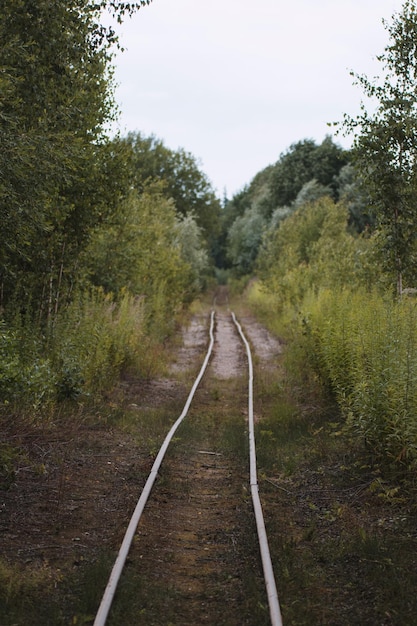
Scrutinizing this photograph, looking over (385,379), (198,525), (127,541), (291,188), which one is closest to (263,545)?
(198,525)

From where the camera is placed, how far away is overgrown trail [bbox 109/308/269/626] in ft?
15.4

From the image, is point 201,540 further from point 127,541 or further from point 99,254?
point 99,254

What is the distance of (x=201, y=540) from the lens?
607 cm

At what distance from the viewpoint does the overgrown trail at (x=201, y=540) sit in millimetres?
4699

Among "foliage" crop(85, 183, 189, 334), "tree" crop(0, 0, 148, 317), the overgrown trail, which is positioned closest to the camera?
the overgrown trail

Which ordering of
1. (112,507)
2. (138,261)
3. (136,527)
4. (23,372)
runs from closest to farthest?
(136,527) → (112,507) → (23,372) → (138,261)

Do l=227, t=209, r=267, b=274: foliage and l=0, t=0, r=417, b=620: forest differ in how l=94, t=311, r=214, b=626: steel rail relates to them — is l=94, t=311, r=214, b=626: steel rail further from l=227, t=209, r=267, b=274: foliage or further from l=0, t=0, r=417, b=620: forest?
l=227, t=209, r=267, b=274: foliage

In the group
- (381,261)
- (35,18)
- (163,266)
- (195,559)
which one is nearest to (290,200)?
(163,266)

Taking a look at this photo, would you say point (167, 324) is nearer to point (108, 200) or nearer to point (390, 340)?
point (108, 200)

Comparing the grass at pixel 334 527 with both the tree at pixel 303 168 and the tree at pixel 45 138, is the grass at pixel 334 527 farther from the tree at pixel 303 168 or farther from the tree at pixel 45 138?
the tree at pixel 303 168

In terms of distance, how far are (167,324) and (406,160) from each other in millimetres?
13780

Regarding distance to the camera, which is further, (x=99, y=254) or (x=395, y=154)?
(x=99, y=254)

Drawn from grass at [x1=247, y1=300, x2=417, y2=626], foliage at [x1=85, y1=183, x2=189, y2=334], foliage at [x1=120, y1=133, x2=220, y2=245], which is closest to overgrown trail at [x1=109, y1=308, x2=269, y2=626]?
grass at [x1=247, y1=300, x2=417, y2=626]

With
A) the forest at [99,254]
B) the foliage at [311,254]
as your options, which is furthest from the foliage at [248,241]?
the forest at [99,254]
